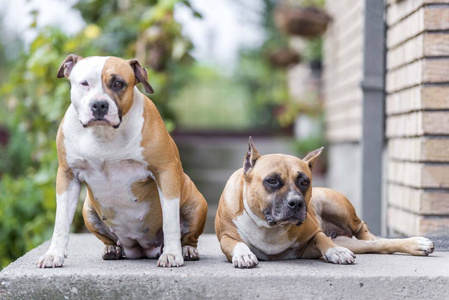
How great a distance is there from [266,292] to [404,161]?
212 cm

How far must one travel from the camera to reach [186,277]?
274cm

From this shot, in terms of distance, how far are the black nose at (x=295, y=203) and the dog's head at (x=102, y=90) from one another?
2.87ft

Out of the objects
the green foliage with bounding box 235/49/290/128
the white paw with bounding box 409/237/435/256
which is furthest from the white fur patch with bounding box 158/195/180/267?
the green foliage with bounding box 235/49/290/128

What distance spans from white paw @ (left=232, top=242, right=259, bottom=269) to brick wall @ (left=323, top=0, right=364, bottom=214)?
351 centimetres

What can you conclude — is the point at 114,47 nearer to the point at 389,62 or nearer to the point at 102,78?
the point at 389,62

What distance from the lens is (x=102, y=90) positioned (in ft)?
8.83

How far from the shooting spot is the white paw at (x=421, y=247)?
10.3 feet

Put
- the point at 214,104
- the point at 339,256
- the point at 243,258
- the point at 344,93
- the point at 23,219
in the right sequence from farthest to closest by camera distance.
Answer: the point at 214,104, the point at 344,93, the point at 23,219, the point at 339,256, the point at 243,258

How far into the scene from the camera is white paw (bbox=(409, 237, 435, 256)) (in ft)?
10.3

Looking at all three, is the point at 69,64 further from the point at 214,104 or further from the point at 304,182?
the point at 214,104

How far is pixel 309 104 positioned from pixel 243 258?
7281mm

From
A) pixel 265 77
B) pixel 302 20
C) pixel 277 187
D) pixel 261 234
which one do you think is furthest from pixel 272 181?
pixel 265 77

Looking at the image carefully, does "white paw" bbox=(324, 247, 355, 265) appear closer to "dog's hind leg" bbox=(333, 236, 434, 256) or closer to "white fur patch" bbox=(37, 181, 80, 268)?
"dog's hind leg" bbox=(333, 236, 434, 256)

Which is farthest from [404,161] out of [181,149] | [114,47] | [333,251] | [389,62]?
[181,149]
